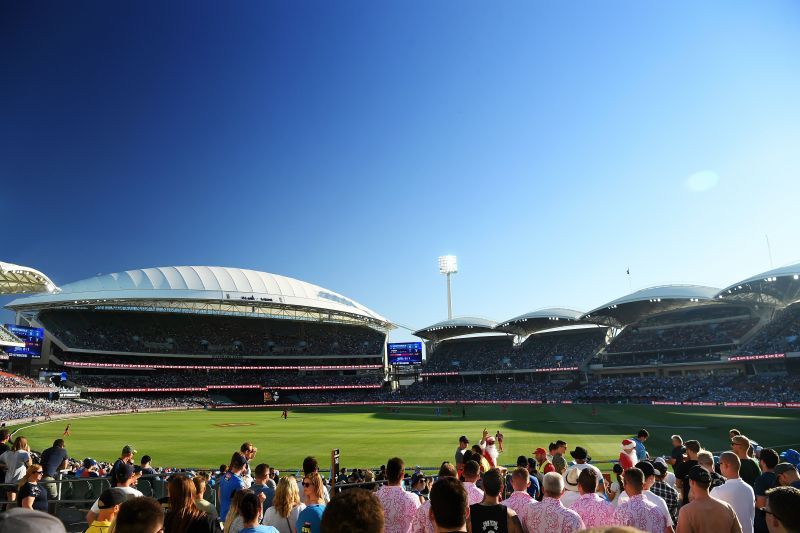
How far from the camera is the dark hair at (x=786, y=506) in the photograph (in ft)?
11.8

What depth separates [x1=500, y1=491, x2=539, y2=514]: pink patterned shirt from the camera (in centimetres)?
579

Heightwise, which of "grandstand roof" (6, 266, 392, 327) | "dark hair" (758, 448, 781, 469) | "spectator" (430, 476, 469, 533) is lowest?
"dark hair" (758, 448, 781, 469)

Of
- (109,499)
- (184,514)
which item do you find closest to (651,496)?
(184,514)

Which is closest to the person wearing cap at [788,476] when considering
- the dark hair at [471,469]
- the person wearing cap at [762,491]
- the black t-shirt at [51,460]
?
the person wearing cap at [762,491]

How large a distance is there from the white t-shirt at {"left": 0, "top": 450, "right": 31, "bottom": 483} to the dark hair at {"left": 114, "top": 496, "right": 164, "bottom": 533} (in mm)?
10062

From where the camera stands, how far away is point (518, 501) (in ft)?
19.4

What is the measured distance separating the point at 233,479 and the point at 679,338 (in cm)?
8411

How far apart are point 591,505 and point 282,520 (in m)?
3.76

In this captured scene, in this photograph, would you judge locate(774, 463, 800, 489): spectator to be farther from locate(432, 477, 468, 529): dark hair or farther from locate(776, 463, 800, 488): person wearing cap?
locate(432, 477, 468, 529): dark hair

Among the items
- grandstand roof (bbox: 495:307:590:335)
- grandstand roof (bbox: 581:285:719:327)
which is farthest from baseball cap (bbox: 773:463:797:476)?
grandstand roof (bbox: 495:307:590:335)

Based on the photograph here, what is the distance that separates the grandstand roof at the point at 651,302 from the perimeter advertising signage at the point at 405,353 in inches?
1246

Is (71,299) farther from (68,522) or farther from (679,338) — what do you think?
(679,338)

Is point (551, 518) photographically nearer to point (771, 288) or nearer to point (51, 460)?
point (51, 460)

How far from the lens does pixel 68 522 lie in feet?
30.9
